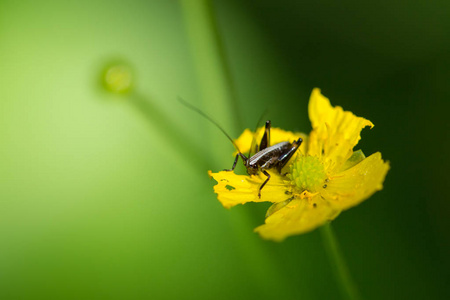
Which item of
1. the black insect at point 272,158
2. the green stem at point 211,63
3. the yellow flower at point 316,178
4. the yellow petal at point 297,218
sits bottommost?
the yellow petal at point 297,218

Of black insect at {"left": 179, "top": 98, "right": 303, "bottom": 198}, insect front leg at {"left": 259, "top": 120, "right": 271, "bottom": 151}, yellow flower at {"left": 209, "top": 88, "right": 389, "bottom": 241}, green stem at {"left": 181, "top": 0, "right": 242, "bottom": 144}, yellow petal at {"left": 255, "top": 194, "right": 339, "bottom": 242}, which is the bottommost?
yellow petal at {"left": 255, "top": 194, "right": 339, "bottom": 242}

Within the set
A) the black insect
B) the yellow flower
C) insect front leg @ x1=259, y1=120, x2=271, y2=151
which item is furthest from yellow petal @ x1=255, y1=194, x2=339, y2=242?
insect front leg @ x1=259, y1=120, x2=271, y2=151

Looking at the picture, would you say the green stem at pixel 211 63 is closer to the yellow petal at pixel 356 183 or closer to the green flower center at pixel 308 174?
the green flower center at pixel 308 174

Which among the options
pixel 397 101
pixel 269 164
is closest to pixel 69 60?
pixel 269 164

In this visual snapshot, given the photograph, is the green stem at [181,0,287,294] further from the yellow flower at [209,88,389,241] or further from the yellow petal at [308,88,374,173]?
the yellow petal at [308,88,374,173]

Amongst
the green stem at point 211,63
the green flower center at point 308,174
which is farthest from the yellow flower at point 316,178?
the green stem at point 211,63

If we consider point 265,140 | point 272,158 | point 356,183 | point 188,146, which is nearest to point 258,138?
point 265,140
